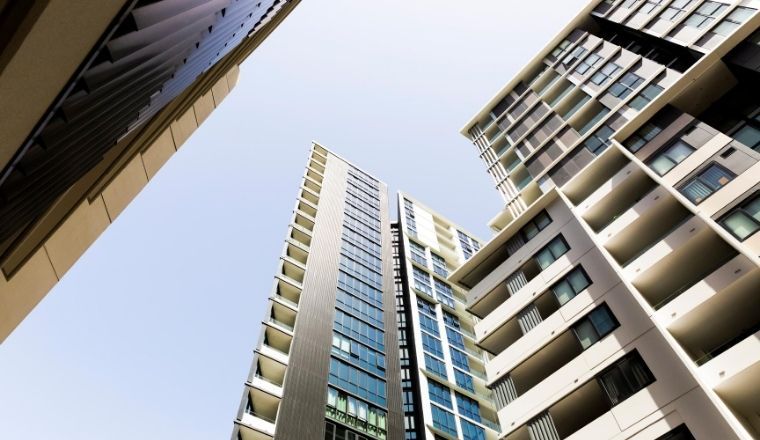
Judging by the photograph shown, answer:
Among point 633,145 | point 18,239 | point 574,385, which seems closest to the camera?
point 18,239

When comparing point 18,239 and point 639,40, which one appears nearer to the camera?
point 18,239

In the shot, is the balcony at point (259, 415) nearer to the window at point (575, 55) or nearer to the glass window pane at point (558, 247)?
the glass window pane at point (558, 247)

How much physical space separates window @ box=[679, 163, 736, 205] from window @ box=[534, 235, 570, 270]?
645 cm

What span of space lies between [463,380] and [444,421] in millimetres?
6561

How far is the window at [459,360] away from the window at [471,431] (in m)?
6.75

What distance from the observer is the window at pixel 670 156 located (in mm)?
22125

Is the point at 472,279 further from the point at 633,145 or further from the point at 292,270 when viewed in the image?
the point at 292,270

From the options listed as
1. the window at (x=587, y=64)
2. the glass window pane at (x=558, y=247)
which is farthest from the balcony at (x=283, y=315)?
the window at (x=587, y=64)

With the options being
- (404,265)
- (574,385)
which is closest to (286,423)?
(574,385)

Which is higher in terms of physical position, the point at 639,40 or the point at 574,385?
the point at 639,40

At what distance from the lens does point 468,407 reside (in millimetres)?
40125

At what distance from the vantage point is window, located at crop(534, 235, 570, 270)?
2557 centimetres

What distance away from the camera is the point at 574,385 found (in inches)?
771

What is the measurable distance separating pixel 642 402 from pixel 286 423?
65.4ft
